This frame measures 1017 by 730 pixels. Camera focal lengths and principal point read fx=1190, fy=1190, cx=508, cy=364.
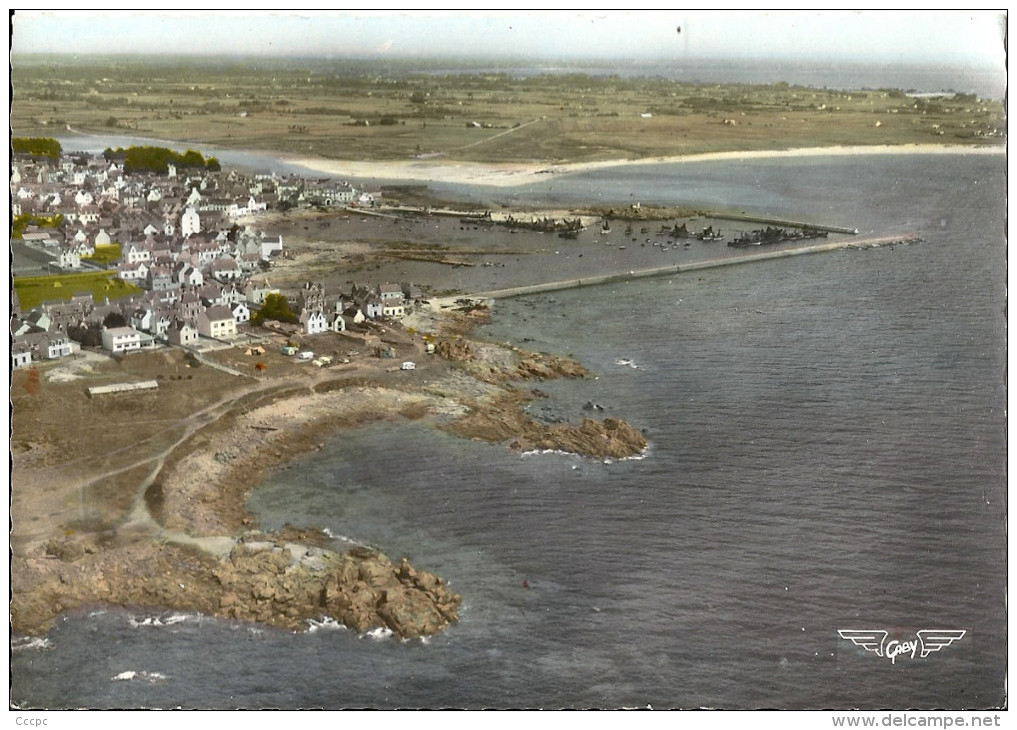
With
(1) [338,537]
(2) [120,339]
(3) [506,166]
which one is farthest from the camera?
(3) [506,166]

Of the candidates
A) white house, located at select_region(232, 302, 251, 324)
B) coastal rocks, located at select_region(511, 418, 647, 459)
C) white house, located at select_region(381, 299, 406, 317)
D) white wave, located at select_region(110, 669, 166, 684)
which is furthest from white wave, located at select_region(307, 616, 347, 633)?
white house, located at select_region(381, 299, 406, 317)

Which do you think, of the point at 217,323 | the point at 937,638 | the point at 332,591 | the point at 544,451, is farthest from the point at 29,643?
the point at 937,638

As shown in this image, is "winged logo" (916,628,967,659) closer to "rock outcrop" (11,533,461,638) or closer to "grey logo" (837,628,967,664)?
"grey logo" (837,628,967,664)

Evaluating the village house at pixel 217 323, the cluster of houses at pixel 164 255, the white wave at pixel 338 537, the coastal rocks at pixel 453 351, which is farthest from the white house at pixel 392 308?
the white wave at pixel 338 537

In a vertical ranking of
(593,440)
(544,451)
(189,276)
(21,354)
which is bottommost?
(544,451)

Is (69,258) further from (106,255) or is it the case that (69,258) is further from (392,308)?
(392,308)

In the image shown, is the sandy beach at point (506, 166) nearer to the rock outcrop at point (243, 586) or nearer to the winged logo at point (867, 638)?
the rock outcrop at point (243, 586)

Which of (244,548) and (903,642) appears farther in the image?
(244,548)

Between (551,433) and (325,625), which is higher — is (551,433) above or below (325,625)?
above
